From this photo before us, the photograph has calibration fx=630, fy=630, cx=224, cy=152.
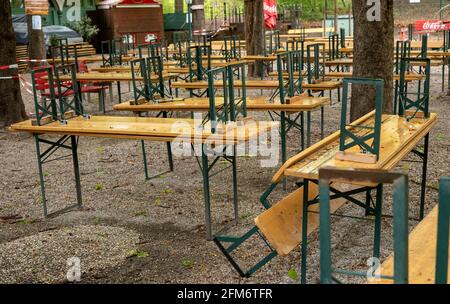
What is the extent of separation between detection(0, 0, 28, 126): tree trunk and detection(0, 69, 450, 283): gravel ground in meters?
1.98

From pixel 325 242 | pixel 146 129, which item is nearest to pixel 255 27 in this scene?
pixel 146 129

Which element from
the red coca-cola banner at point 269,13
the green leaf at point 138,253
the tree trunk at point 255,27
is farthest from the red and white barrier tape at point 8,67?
the red coca-cola banner at point 269,13

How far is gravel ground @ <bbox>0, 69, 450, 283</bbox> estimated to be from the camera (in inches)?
199

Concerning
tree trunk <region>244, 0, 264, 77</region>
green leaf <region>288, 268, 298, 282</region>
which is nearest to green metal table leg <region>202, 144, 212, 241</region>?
green leaf <region>288, 268, 298, 282</region>

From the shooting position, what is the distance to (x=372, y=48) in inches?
295

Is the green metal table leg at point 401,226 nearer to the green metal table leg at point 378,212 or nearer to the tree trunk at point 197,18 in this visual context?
the green metal table leg at point 378,212

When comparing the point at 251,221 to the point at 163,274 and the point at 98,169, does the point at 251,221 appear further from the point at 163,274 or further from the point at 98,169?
the point at 98,169

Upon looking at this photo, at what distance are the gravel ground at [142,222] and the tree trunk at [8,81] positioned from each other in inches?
78.0

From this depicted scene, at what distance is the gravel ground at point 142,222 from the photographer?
5.05 metres

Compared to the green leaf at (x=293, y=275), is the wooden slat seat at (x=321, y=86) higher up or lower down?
higher up

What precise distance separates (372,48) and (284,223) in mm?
3560

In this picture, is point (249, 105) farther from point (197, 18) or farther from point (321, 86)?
point (197, 18)

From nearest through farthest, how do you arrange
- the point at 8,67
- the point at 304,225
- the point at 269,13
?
1. the point at 304,225
2. the point at 8,67
3. the point at 269,13

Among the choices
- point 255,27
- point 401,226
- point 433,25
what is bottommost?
point 401,226
